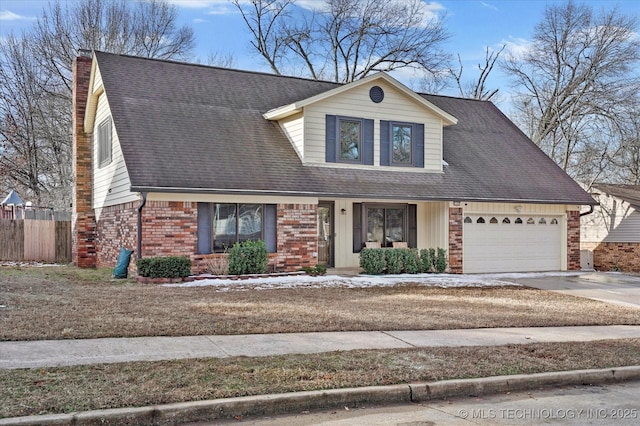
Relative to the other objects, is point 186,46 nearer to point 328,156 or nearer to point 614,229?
point 328,156

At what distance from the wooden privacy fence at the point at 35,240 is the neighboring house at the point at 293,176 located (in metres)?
2.49

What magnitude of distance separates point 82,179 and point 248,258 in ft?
27.8

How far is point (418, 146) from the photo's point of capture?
789 inches

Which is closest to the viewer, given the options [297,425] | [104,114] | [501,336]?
[297,425]

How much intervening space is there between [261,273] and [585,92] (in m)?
24.0

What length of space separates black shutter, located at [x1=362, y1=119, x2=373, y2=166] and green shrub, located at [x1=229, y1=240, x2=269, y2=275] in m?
4.58

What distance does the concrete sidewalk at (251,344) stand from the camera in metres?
7.15

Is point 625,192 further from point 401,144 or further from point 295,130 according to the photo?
point 295,130

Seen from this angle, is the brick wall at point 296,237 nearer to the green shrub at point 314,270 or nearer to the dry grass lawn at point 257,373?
the green shrub at point 314,270

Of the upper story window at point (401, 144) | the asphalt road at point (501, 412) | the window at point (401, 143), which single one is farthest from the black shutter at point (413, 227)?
the asphalt road at point (501, 412)

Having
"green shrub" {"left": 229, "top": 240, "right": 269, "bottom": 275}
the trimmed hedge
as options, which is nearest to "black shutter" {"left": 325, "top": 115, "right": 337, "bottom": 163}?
the trimmed hedge

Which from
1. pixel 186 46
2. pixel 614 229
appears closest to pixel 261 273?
pixel 614 229

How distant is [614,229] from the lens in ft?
83.5

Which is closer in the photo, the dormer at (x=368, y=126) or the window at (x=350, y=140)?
the dormer at (x=368, y=126)
